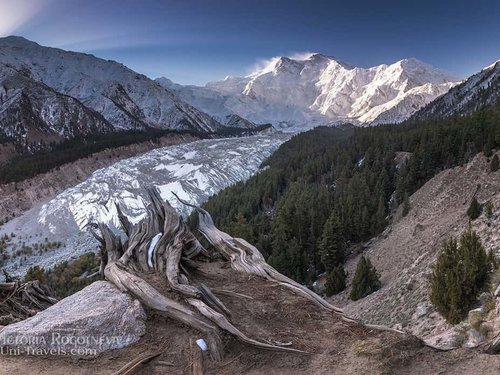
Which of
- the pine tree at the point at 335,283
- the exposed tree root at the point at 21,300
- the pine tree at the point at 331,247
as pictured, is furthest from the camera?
the pine tree at the point at 331,247

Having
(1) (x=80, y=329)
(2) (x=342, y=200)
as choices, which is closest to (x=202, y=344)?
(1) (x=80, y=329)

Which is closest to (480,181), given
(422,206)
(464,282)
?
(422,206)

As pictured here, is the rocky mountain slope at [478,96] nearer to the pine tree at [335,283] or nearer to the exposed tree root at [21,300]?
the pine tree at [335,283]

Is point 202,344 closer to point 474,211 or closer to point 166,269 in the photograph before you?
point 166,269

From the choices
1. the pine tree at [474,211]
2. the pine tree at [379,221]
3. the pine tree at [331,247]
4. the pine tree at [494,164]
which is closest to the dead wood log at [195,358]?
the pine tree at [474,211]

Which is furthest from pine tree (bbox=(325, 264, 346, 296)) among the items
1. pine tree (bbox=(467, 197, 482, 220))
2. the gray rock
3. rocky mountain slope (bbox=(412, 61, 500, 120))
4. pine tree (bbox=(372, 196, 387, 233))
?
rocky mountain slope (bbox=(412, 61, 500, 120))
